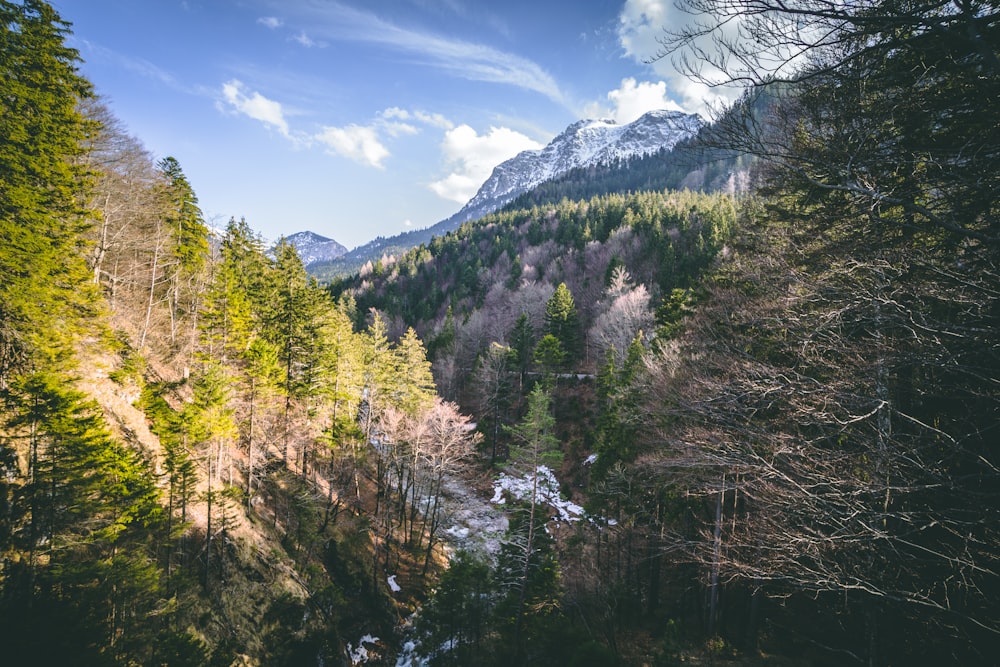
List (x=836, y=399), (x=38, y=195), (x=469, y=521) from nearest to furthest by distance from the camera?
(x=836, y=399) < (x=38, y=195) < (x=469, y=521)

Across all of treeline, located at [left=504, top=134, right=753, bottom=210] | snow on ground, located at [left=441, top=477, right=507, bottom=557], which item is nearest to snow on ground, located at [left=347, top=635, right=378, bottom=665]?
snow on ground, located at [left=441, top=477, right=507, bottom=557]

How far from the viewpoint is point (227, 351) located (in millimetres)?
18531

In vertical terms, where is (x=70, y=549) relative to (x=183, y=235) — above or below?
below

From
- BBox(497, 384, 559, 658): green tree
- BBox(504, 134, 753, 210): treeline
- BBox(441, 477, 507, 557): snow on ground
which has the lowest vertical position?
BBox(441, 477, 507, 557): snow on ground

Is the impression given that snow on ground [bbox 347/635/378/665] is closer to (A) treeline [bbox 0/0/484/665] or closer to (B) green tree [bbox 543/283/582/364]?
(A) treeline [bbox 0/0/484/665]

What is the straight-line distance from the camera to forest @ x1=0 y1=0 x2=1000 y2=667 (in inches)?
170

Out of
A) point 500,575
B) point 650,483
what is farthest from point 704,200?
point 500,575

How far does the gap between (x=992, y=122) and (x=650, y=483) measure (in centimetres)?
1286

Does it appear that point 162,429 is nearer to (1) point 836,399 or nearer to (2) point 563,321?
(1) point 836,399

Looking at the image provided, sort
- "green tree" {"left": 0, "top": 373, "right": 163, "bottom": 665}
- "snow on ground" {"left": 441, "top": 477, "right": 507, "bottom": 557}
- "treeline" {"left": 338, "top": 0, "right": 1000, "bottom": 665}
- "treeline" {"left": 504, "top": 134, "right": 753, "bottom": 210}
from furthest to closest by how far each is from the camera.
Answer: "treeline" {"left": 504, "top": 134, "right": 753, "bottom": 210} → "snow on ground" {"left": 441, "top": 477, "right": 507, "bottom": 557} → "green tree" {"left": 0, "top": 373, "right": 163, "bottom": 665} → "treeline" {"left": 338, "top": 0, "right": 1000, "bottom": 665}

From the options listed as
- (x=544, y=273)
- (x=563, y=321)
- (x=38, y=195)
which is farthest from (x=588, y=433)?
(x=544, y=273)

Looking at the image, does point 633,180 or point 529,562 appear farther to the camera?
point 633,180

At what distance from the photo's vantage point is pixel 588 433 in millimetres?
33312

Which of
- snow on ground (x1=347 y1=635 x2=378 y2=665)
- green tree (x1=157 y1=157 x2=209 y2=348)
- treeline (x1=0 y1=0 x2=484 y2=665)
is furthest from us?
green tree (x1=157 y1=157 x2=209 y2=348)
